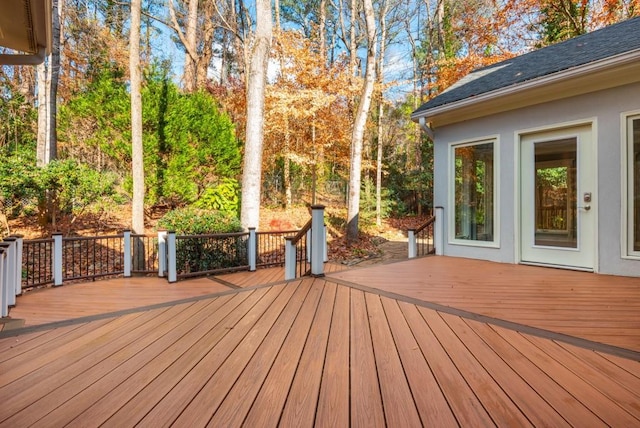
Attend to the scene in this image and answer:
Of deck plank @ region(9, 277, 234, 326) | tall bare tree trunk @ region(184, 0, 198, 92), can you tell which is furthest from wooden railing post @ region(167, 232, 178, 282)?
tall bare tree trunk @ region(184, 0, 198, 92)

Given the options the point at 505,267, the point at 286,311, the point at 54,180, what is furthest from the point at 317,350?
the point at 54,180

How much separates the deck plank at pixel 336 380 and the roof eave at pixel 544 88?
160 inches

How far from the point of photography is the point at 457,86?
6.17 meters

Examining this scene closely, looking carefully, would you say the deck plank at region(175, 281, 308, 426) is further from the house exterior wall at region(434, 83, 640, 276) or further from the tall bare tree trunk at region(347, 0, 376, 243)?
the tall bare tree trunk at region(347, 0, 376, 243)

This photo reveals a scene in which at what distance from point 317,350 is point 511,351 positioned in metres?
1.24

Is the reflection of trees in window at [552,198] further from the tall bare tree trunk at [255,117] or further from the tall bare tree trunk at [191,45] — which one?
the tall bare tree trunk at [191,45]

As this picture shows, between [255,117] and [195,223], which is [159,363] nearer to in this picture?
[195,223]

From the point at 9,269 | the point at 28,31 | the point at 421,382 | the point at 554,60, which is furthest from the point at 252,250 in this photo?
the point at 554,60

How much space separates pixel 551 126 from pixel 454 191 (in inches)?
65.7

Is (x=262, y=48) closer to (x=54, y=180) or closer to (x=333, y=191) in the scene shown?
(x=54, y=180)

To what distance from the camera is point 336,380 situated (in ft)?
5.55

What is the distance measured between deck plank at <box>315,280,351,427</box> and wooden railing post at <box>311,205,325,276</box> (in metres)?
1.44

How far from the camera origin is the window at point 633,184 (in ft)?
12.4

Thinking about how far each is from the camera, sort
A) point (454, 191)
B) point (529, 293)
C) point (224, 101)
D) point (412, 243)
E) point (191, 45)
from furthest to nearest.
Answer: point (224, 101)
point (191, 45)
point (412, 243)
point (454, 191)
point (529, 293)
